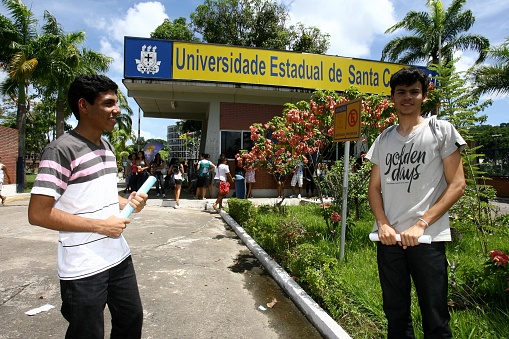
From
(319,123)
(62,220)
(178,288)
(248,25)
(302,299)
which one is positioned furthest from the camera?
(248,25)

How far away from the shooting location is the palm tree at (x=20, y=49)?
15402mm

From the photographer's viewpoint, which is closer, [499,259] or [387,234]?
[387,234]

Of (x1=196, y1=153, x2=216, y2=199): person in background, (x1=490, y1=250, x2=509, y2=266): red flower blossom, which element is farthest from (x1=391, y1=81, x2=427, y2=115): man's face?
(x1=196, y1=153, x2=216, y2=199): person in background

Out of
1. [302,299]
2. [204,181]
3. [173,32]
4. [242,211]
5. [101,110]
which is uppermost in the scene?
[173,32]

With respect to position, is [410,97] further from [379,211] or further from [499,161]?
[499,161]

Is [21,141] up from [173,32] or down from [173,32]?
down

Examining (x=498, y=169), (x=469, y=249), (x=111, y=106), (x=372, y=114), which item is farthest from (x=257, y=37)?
(x=111, y=106)

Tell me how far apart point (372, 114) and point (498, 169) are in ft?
54.6

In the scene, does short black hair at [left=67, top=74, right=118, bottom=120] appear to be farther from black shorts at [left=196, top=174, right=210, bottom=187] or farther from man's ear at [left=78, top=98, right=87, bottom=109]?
black shorts at [left=196, top=174, right=210, bottom=187]

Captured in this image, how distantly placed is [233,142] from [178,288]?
32.2 feet

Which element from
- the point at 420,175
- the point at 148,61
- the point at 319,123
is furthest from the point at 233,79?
the point at 420,175

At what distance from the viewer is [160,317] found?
11.5 ft

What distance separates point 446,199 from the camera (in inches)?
79.7

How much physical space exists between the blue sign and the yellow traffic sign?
26.8ft
